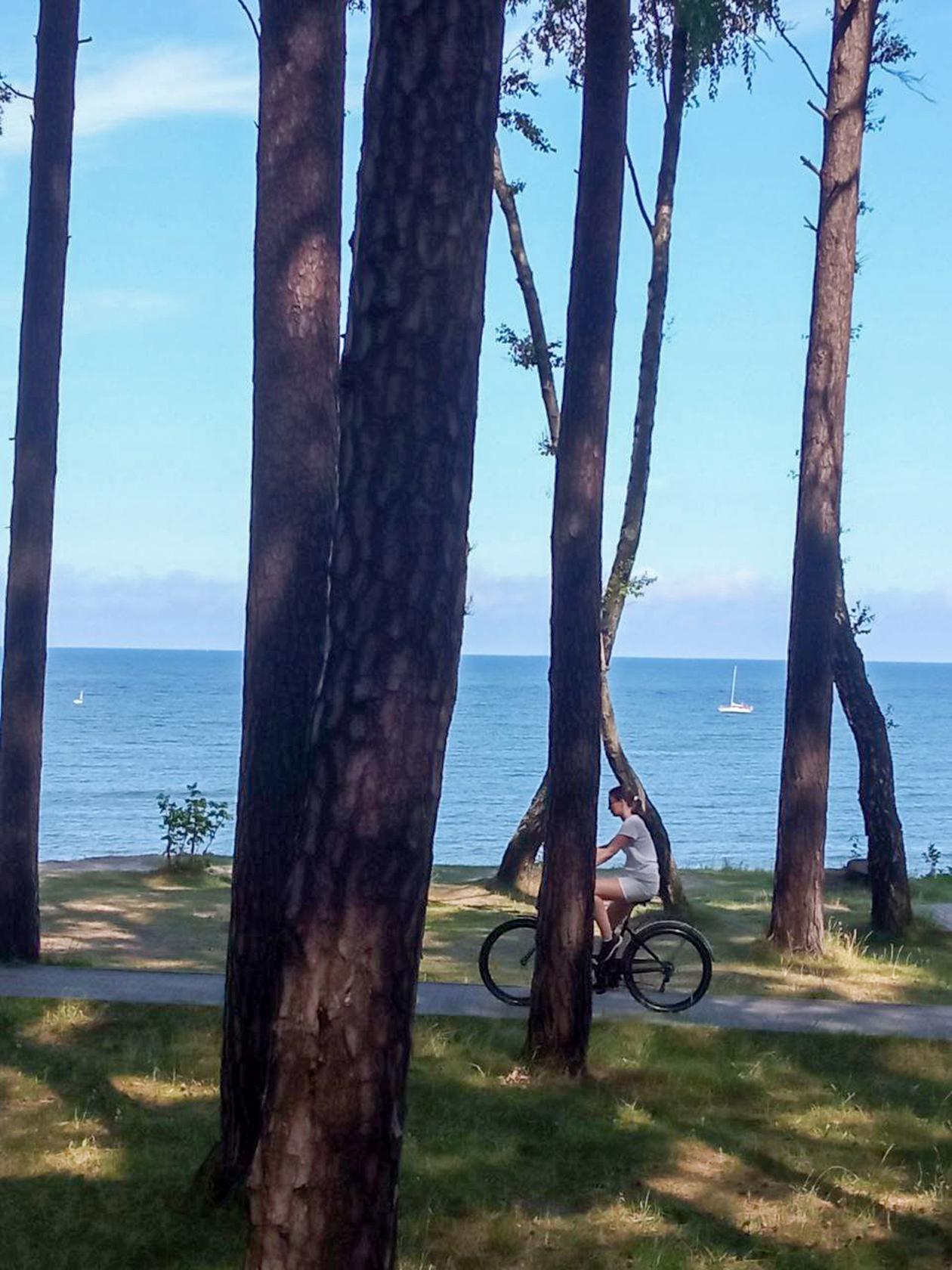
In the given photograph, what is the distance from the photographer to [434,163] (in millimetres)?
4988

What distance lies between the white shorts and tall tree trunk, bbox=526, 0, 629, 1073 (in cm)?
138

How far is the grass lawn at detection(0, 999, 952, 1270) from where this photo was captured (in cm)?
730

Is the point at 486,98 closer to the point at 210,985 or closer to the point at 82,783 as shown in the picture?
the point at 210,985

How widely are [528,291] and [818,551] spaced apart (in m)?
6.91

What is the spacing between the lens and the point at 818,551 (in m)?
15.7

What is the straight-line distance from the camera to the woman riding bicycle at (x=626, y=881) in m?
11.6

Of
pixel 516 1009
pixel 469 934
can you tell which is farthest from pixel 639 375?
pixel 516 1009

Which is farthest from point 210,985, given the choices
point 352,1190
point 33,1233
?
point 352,1190

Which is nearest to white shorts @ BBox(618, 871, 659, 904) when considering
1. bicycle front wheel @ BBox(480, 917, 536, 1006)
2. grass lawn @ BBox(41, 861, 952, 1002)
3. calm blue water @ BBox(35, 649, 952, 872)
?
bicycle front wheel @ BBox(480, 917, 536, 1006)

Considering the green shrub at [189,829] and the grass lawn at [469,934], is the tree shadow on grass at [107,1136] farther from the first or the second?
the green shrub at [189,829]

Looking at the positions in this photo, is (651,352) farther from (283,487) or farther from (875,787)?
(283,487)

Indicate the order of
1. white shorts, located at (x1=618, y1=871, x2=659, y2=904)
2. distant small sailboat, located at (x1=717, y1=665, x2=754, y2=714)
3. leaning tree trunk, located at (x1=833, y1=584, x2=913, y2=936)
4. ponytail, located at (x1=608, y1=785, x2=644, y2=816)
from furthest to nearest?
distant small sailboat, located at (x1=717, y1=665, x2=754, y2=714), leaning tree trunk, located at (x1=833, y1=584, x2=913, y2=936), ponytail, located at (x1=608, y1=785, x2=644, y2=816), white shorts, located at (x1=618, y1=871, x2=659, y2=904)

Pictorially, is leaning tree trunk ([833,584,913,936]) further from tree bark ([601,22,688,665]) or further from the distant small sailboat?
the distant small sailboat

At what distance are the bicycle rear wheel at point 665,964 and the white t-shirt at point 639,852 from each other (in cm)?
36
